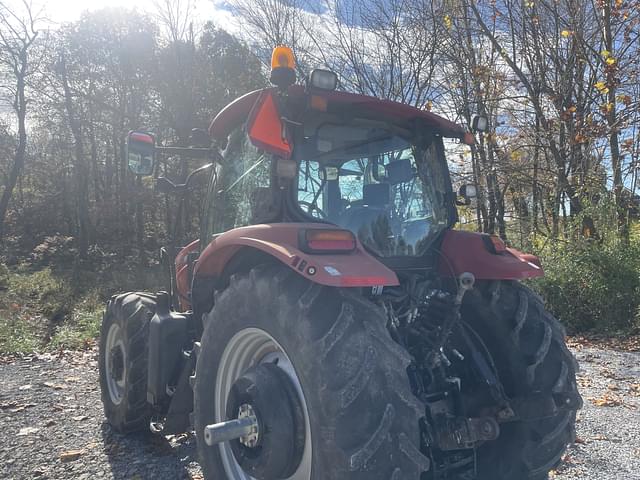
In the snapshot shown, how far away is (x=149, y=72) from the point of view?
890 inches

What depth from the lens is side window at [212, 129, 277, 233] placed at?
10.2 ft

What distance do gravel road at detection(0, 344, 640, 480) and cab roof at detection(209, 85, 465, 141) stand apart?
2.38 m

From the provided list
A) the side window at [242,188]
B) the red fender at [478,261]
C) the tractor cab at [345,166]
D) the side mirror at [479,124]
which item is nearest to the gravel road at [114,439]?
the red fender at [478,261]

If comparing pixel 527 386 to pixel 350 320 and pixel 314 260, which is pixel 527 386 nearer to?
pixel 350 320

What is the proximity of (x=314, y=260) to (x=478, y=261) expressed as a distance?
4.12 ft

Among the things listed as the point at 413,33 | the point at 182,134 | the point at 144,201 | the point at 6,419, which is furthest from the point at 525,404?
the point at 144,201

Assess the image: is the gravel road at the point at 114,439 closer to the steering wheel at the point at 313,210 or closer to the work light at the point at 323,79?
the steering wheel at the point at 313,210

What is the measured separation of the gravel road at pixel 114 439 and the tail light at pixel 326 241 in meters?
2.07

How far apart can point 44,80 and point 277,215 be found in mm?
22152

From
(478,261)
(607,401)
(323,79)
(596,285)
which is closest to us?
(323,79)

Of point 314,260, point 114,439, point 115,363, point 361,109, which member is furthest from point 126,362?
point 361,109

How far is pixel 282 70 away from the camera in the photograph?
9.22ft

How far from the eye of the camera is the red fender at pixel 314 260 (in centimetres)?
219

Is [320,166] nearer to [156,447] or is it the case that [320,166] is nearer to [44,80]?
[156,447]
